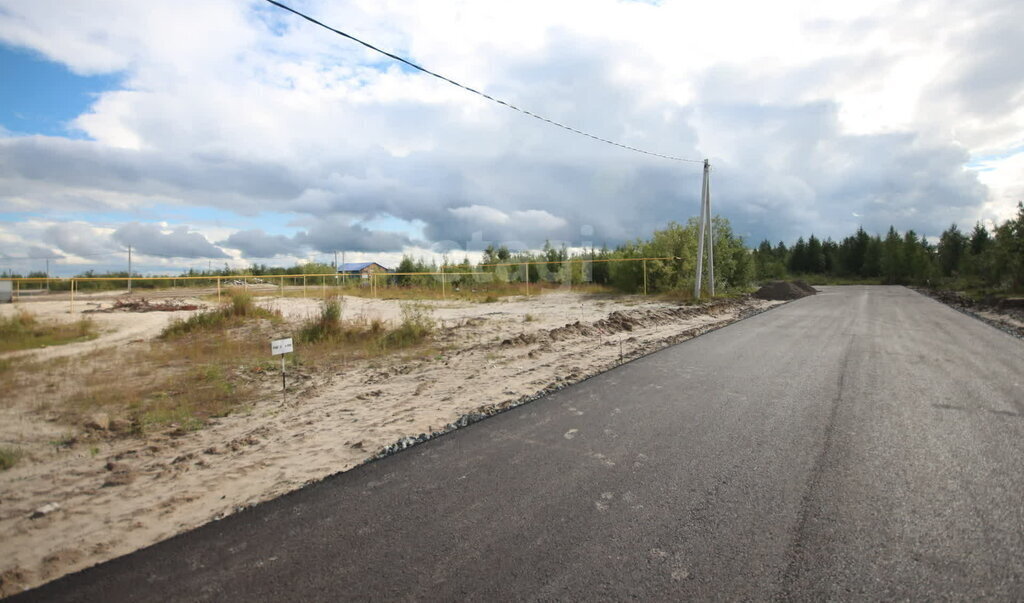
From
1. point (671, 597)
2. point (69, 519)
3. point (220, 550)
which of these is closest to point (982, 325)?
point (671, 597)

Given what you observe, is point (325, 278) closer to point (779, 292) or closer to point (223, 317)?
point (223, 317)

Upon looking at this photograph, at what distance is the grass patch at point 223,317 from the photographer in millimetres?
13289

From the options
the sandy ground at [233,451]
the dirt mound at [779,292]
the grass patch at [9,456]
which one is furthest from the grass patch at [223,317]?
the dirt mound at [779,292]

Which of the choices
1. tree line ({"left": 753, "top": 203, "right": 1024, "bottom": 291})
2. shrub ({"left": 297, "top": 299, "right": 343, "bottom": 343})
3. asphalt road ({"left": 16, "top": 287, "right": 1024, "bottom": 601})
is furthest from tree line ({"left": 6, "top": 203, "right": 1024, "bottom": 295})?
asphalt road ({"left": 16, "top": 287, "right": 1024, "bottom": 601})

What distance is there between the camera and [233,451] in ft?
14.8

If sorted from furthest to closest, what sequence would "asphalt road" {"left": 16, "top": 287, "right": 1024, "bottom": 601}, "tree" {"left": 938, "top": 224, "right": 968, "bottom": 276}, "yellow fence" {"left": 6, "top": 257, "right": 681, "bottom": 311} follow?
"tree" {"left": 938, "top": 224, "right": 968, "bottom": 276}
"yellow fence" {"left": 6, "top": 257, "right": 681, "bottom": 311}
"asphalt road" {"left": 16, "top": 287, "right": 1024, "bottom": 601}

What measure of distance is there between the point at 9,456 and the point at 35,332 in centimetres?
1083

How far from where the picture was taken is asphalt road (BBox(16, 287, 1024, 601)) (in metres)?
2.36

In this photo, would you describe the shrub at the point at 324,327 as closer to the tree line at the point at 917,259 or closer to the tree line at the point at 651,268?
the tree line at the point at 651,268

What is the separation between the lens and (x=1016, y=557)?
8.04 feet

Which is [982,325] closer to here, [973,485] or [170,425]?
[973,485]

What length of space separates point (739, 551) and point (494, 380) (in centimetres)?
466

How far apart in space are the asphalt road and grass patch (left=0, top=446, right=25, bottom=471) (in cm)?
282

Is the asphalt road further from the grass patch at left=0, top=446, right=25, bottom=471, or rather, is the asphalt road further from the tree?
the tree
